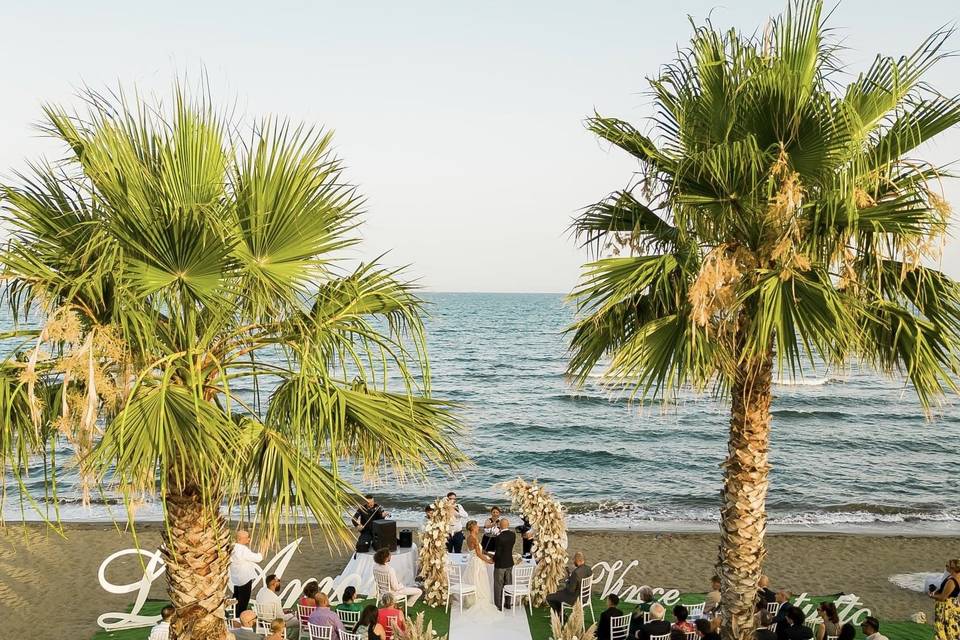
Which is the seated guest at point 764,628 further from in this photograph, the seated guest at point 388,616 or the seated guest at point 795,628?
the seated guest at point 388,616

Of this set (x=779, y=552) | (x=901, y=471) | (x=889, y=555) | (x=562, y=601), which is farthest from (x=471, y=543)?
(x=901, y=471)

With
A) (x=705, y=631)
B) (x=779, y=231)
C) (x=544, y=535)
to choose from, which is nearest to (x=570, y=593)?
(x=544, y=535)

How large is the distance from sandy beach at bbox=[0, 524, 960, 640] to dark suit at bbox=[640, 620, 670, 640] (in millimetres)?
6667

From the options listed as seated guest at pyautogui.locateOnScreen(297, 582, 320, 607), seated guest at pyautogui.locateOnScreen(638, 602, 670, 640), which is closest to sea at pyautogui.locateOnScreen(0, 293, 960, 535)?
seated guest at pyautogui.locateOnScreen(297, 582, 320, 607)

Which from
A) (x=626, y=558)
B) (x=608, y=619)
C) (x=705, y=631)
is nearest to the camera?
(x=705, y=631)

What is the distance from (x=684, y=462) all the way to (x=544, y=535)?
78.8 feet

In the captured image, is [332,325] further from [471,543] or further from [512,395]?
[512,395]

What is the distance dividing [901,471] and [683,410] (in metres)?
17.6

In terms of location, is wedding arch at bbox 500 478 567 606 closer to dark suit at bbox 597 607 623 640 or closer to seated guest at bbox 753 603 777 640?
dark suit at bbox 597 607 623 640

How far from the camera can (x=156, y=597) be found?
567 inches

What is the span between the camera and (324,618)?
10086 millimetres

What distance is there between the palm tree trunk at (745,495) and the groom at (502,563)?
4114 mm

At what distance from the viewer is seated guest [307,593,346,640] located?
1007 centimetres

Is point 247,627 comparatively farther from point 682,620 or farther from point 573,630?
point 682,620
